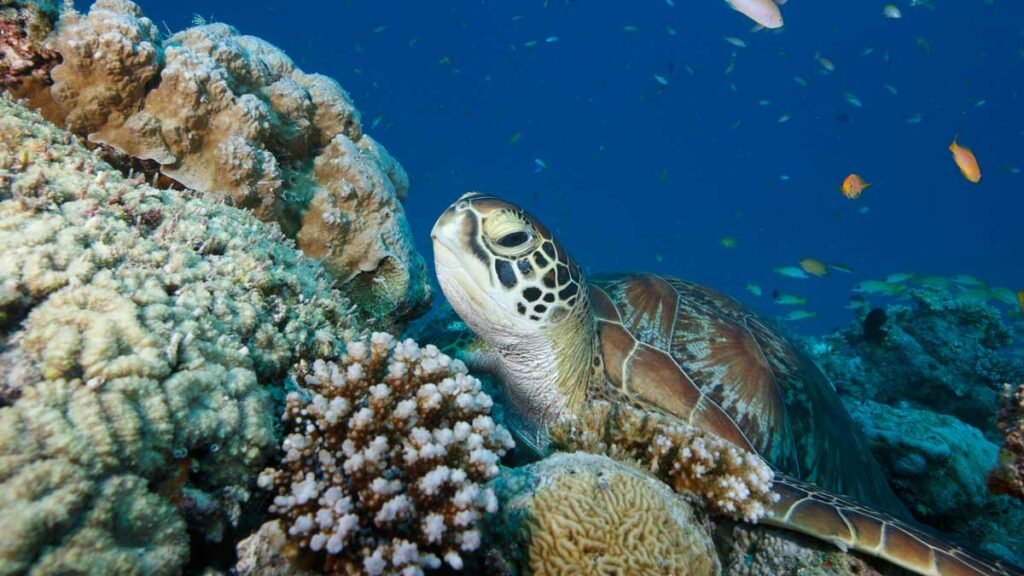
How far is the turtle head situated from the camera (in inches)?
90.2

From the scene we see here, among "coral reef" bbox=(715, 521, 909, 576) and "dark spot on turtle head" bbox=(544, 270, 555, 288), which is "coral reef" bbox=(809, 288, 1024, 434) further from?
"dark spot on turtle head" bbox=(544, 270, 555, 288)

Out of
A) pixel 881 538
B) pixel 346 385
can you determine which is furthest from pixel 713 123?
pixel 346 385

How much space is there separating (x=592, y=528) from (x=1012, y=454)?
1.64 m

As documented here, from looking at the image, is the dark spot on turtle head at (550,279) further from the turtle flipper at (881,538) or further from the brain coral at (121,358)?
the turtle flipper at (881,538)

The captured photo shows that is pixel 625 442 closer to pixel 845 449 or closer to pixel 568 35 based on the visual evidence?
pixel 845 449

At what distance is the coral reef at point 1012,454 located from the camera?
5.71 ft

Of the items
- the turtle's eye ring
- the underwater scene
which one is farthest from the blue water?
the turtle's eye ring

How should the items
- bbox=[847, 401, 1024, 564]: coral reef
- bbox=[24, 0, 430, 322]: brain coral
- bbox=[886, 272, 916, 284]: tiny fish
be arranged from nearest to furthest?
1. bbox=[24, 0, 430, 322]: brain coral
2. bbox=[847, 401, 1024, 564]: coral reef
3. bbox=[886, 272, 916, 284]: tiny fish

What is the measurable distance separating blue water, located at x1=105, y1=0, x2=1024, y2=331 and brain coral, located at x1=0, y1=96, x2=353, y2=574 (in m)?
45.3

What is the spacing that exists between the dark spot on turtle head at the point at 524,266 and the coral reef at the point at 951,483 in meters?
3.27

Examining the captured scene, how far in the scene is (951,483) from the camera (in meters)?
3.38

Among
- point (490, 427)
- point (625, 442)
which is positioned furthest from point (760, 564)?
point (490, 427)

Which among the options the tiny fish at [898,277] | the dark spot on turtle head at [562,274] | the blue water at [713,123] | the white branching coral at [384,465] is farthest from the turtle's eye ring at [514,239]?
the blue water at [713,123]

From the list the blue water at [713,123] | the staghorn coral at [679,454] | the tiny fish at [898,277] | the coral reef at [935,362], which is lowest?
the staghorn coral at [679,454]
